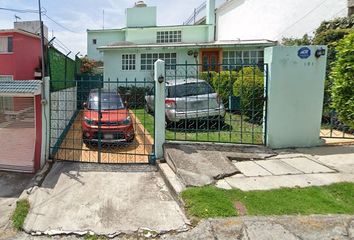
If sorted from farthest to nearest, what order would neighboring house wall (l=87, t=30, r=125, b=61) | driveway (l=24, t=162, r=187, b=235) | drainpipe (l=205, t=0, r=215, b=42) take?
neighboring house wall (l=87, t=30, r=125, b=61), drainpipe (l=205, t=0, r=215, b=42), driveway (l=24, t=162, r=187, b=235)

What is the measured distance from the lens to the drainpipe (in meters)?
22.8

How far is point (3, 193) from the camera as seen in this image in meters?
5.47

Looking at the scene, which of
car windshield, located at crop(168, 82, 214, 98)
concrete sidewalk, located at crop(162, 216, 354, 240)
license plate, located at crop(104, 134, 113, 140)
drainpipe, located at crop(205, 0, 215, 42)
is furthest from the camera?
drainpipe, located at crop(205, 0, 215, 42)

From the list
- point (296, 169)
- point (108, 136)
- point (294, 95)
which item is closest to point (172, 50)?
point (108, 136)

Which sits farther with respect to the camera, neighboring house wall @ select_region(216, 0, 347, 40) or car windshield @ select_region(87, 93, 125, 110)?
neighboring house wall @ select_region(216, 0, 347, 40)

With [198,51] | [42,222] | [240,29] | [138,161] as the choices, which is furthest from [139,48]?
[42,222]

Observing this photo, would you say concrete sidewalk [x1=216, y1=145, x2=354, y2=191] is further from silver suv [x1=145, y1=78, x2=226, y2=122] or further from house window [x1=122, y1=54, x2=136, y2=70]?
house window [x1=122, y1=54, x2=136, y2=70]

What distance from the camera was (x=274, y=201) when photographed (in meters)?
4.47

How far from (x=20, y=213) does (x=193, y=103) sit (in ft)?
17.8

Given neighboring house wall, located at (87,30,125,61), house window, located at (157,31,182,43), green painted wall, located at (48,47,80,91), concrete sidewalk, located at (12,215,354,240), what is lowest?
concrete sidewalk, located at (12,215,354,240)

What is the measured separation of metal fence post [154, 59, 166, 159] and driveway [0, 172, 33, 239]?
2726 mm

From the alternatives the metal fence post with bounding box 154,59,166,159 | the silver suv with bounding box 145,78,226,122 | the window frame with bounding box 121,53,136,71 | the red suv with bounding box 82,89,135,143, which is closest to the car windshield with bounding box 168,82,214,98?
the silver suv with bounding box 145,78,226,122

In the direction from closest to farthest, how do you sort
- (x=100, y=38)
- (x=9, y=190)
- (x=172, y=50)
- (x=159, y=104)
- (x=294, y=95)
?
(x=9, y=190) < (x=159, y=104) < (x=294, y=95) < (x=172, y=50) < (x=100, y=38)

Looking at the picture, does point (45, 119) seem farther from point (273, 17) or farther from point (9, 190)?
point (273, 17)
